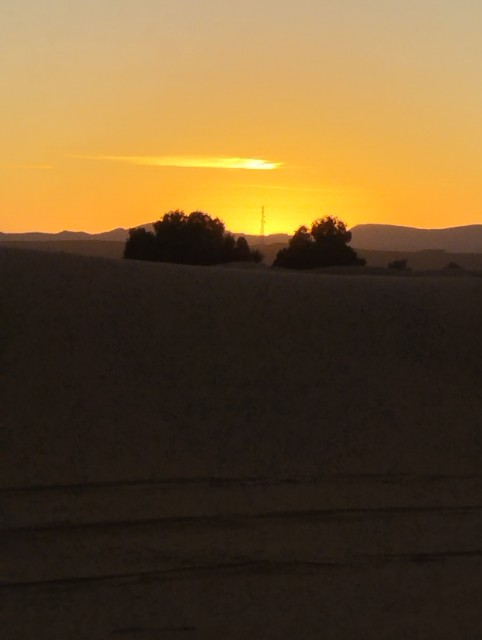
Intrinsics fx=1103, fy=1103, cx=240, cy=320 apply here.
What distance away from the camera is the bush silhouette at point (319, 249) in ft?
132

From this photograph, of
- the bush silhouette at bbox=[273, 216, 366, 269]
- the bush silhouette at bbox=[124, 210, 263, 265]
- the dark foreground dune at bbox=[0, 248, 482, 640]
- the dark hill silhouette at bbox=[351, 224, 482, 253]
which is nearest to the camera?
the dark foreground dune at bbox=[0, 248, 482, 640]

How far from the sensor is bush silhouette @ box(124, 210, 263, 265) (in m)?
36.8

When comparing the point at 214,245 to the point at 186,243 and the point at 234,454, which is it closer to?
the point at 186,243

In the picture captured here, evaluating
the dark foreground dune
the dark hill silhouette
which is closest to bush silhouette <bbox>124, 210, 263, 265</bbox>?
the dark foreground dune

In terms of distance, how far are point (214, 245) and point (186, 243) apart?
1.12 m

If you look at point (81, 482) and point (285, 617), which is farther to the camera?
point (81, 482)

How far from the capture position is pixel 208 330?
612 inches

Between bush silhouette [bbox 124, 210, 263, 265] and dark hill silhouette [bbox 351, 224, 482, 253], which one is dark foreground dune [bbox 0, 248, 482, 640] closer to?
bush silhouette [bbox 124, 210, 263, 265]

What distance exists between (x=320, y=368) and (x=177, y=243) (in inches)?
876

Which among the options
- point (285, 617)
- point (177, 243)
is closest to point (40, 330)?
point (285, 617)

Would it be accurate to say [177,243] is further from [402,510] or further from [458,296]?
[402,510]

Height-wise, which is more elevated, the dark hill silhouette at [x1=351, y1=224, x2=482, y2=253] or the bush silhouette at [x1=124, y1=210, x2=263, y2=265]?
the bush silhouette at [x1=124, y1=210, x2=263, y2=265]

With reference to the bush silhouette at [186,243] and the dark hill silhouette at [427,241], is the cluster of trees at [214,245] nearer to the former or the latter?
the bush silhouette at [186,243]

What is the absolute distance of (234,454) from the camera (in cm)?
1262
